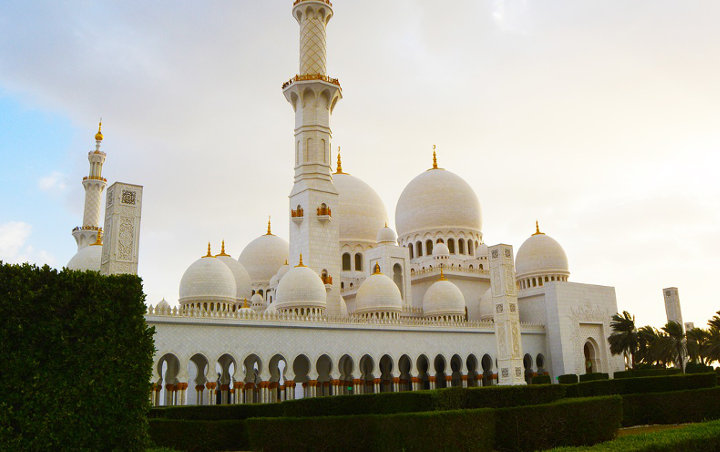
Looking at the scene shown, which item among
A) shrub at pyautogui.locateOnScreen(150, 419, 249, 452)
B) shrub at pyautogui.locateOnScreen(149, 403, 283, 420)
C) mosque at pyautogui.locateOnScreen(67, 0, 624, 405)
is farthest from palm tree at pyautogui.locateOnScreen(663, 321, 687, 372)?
shrub at pyautogui.locateOnScreen(150, 419, 249, 452)

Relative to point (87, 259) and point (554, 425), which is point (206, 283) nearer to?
point (87, 259)

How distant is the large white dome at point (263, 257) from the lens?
47.6 metres

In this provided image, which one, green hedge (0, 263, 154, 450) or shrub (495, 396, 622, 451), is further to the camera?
shrub (495, 396, 622, 451)

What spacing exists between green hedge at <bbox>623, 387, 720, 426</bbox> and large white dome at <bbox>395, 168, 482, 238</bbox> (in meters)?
32.3

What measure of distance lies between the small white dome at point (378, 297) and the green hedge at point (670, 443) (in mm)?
24903

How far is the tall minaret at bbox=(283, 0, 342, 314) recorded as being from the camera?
3603cm

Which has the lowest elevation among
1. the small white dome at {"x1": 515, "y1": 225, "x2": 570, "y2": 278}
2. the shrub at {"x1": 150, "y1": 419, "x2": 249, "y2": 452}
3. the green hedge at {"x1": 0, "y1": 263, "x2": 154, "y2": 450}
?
the shrub at {"x1": 150, "y1": 419, "x2": 249, "y2": 452}

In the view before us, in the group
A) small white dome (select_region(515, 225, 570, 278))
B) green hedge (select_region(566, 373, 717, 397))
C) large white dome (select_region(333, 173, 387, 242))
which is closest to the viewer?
green hedge (select_region(566, 373, 717, 397))

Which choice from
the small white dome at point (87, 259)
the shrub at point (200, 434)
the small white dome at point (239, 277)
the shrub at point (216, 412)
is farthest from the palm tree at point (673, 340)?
the small white dome at point (87, 259)

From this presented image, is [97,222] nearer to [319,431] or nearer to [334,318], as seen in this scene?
[334,318]

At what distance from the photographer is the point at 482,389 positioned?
40.7 feet

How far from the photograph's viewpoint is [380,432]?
1138cm

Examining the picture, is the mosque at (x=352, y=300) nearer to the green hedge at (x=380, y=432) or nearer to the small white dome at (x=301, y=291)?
the small white dome at (x=301, y=291)

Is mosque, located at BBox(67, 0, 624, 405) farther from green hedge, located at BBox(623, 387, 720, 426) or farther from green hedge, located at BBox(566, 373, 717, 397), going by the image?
green hedge, located at BBox(623, 387, 720, 426)
